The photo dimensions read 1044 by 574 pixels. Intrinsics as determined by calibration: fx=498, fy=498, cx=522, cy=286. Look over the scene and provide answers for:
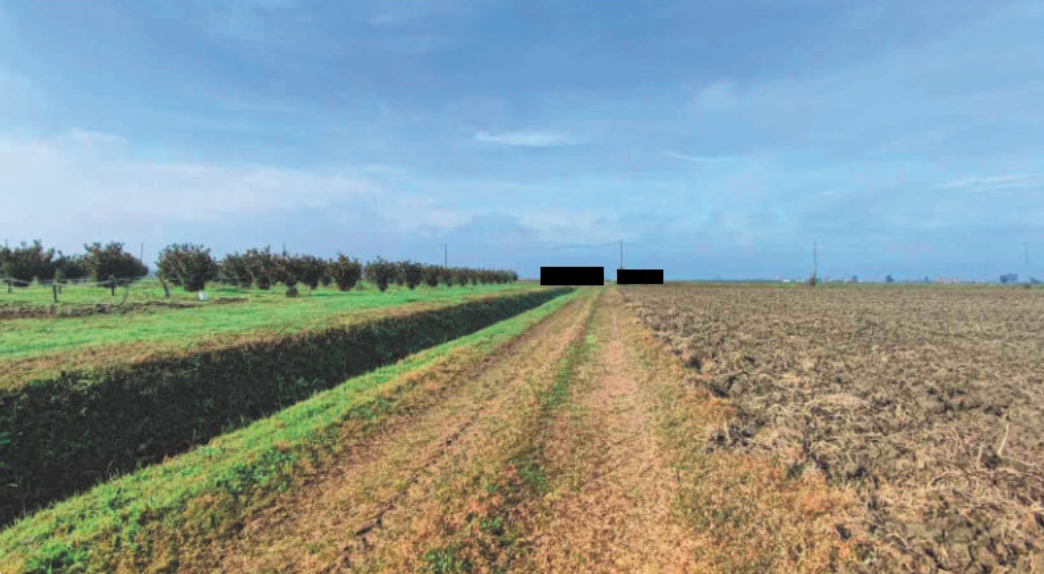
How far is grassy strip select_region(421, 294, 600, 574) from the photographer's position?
527 centimetres

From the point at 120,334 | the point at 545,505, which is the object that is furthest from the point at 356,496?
the point at 120,334

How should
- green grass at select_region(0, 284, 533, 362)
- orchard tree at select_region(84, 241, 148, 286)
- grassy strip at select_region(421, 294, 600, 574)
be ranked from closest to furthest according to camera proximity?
1. grassy strip at select_region(421, 294, 600, 574)
2. green grass at select_region(0, 284, 533, 362)
3. orchard tree at select_region(84, 241, 148, 286)

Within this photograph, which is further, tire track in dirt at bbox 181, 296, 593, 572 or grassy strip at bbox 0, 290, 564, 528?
grassy strip at bbox 0, 290, 564, 528

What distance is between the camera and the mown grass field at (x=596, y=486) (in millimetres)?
5277

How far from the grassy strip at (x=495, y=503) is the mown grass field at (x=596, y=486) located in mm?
29

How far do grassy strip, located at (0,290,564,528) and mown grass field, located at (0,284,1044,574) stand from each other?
86 cm

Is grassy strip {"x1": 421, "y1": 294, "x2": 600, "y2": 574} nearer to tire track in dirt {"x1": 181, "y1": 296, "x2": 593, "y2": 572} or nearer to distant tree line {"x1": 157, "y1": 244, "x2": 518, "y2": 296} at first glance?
tire track in dirt {"x1": 181, "y1": 296, "x2": 593, "y2": 572}

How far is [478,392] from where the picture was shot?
1275 cm

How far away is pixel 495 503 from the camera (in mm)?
6449

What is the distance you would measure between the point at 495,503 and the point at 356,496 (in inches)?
76.6

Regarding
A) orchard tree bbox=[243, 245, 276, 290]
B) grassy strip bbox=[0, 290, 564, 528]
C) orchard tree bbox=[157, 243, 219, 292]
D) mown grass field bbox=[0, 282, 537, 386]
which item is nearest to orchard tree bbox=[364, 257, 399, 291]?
orchard tree bbox=[243, 245, 276, 290]

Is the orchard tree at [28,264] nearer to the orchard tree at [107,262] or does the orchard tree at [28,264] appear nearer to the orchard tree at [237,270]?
the orchard tree at [107,262]

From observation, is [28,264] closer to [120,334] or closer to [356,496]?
[120,334]

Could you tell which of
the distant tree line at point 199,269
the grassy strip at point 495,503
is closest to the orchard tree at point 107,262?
the distant tree line at point 199,269
